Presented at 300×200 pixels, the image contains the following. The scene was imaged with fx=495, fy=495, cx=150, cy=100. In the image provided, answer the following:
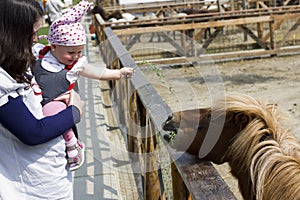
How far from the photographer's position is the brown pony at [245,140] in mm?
2252

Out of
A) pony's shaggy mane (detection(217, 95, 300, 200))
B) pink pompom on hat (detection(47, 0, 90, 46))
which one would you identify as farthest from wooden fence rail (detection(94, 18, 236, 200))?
pink pompom on hat (detection(47, 0, 90, 46))

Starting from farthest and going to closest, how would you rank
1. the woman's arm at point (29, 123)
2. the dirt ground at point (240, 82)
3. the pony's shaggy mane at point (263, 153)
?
the dirt ground at point (240, 82) → the pony's shaggy mane at point (263, 153) → the woman's arm at point (29, 123)

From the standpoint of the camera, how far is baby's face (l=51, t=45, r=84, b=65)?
246 centimetres

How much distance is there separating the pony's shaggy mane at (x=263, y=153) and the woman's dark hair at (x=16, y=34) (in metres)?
0.99

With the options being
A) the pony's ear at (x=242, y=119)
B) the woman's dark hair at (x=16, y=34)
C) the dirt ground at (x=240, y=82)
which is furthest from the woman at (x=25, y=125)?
the dirt ground at (x=240, y=82)

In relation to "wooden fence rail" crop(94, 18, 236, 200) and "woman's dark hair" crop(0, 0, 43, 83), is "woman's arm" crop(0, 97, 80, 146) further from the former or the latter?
"wooden fence rail" crop(94, 18, 236, 200)

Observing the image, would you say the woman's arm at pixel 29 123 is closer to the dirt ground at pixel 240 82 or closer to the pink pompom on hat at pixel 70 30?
the pink pompom on hat at pixel 70 30

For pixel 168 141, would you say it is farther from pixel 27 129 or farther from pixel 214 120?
pixel 27 129

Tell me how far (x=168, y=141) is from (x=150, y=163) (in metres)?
1.37

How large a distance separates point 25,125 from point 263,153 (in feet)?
3.62

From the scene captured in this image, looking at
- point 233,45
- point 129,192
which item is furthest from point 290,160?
point 233,45

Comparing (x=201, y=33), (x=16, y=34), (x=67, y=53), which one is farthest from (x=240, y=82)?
(x=16, y=34)

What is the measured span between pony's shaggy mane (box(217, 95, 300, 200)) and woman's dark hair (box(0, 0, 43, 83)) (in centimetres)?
99

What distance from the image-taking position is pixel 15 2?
1.91 metres
